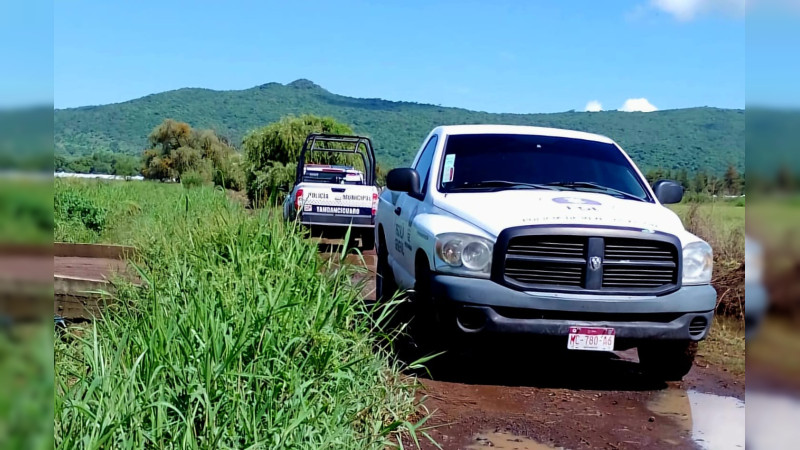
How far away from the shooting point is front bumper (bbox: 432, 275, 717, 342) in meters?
5.11

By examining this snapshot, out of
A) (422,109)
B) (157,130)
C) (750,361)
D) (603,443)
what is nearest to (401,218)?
(603,443)

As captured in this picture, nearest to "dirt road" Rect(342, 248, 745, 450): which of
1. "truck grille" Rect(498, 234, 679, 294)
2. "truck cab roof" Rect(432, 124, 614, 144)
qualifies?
"truck grille" Rect(498, 234, 679, 294)

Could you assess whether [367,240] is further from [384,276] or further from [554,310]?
[554,310]

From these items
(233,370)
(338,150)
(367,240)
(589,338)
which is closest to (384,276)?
(589,338)

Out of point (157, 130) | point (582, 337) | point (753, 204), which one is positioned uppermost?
point (157, 130)

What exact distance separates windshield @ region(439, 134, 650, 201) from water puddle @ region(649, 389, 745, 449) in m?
1.65

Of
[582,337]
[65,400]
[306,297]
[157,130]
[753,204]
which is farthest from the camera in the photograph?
[157,130]

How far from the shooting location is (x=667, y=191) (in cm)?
639

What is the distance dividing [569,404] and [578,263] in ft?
3.31

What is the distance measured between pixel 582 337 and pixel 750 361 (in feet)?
14.7

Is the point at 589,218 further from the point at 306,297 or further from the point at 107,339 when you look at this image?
the point at 107,339

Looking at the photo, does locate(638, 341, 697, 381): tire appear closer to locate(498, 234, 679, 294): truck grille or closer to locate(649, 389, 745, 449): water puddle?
locate(649, 389, 745, 449): water puddle

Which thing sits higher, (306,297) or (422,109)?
(422,109)

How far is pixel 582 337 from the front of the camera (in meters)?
5.14
